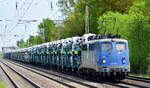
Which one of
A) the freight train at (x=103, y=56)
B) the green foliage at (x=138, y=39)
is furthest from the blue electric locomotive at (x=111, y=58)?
the green foliage at (x=138, y=39)

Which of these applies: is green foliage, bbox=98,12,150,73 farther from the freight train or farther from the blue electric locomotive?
the blue electric locomotive

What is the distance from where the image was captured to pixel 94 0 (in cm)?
6538

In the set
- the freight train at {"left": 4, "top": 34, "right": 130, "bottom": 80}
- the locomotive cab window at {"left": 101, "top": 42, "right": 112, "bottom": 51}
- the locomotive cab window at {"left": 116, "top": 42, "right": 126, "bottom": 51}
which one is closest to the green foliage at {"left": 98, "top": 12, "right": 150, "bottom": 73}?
the freight train at {"left": 4, "top": 34, "right": 130, "bottom": 80}

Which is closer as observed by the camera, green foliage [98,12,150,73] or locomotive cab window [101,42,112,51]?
locomotive cab window [101,42,112,51]

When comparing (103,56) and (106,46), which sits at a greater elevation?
(106,46)

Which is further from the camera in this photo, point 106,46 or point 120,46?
point 120,46

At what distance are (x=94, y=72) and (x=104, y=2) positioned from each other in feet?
118

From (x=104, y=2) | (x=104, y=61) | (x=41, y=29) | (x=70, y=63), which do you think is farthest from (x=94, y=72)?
(x=41, y=29)

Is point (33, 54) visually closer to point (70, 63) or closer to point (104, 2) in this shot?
point (104, 2)

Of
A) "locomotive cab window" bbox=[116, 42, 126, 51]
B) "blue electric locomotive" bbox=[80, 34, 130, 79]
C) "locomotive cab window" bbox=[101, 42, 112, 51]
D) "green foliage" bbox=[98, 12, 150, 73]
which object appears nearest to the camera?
"blue electric locomotive" bbox=[80, 34, 130, 79]

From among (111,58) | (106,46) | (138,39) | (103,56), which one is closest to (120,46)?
(106,46)

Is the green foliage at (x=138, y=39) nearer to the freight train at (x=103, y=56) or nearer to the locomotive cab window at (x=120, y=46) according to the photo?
the freight train at (x=103, y=56)

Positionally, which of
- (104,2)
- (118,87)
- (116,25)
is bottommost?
(118,87)

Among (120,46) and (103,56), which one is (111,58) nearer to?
(103,56)
